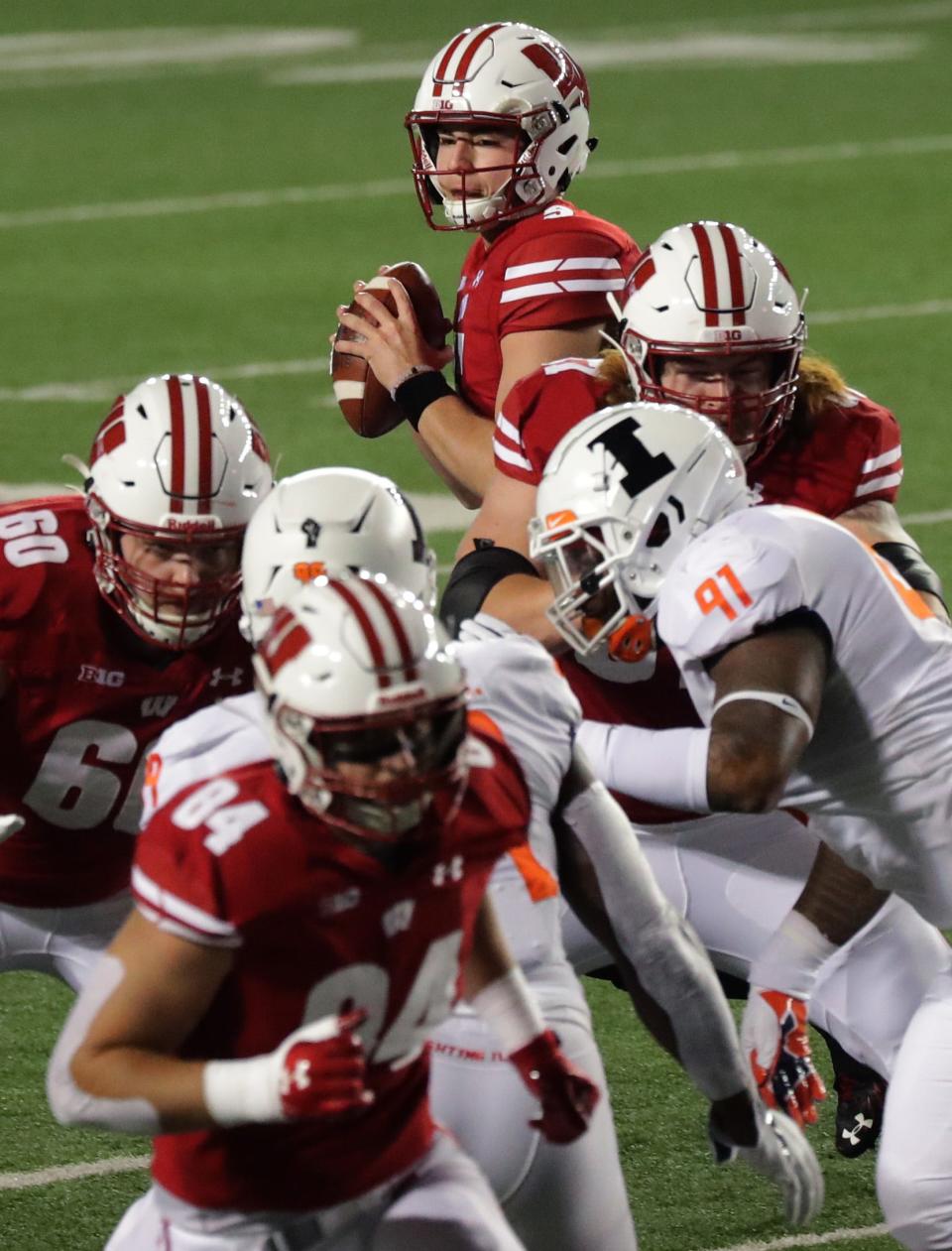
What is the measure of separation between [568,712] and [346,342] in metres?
2.25

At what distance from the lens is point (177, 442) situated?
12.4ft

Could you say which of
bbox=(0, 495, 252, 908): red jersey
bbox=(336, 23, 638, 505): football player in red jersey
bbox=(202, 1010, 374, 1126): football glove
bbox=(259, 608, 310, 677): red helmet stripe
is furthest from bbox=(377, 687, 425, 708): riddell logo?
bbox=(336, 23, 638, 505): football player in red jersey

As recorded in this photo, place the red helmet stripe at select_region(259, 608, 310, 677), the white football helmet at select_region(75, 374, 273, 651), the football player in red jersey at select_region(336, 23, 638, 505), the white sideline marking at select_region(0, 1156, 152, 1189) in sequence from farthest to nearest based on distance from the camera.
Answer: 1. the football player in red jersey at select_region(336, 23, 638, 505)
2. the white sideline marking at select_region(0, 1156, 152, 1189)
3. the white football helmet at select_region(75, 374, 273, 651)
4. the red helmet stripe at select_region(259, 608, 310, 677)

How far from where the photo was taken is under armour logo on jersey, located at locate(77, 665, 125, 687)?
12.4ft

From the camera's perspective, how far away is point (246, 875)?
2.55 meters

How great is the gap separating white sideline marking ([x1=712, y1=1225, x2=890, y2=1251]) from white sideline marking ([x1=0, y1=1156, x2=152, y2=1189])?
1.02m

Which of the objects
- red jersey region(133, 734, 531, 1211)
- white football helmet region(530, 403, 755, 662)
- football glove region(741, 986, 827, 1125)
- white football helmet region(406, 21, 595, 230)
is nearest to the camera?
red jersey region(133, 734, 531, 1211)

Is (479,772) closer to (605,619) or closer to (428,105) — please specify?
(605,619)

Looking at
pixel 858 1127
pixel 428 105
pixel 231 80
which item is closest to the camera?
pixel 858 1127

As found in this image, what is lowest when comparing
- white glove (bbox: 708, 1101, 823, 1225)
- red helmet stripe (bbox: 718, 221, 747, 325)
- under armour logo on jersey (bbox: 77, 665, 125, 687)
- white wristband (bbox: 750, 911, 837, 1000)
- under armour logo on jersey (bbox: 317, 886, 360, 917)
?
white wristband (bbox: 750, 911, 837, 1000)

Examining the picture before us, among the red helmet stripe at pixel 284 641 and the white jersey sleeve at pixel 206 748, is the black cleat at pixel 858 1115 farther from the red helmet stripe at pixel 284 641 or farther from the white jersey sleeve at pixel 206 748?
the red helmet stripe at pixel 284 641

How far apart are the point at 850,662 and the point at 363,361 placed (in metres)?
2.18

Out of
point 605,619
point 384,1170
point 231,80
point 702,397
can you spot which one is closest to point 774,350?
point 702,397

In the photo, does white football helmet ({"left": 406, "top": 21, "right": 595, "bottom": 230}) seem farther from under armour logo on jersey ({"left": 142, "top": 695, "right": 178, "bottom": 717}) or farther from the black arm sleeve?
under armour logo on jersey ({"left": 142, "top": 695, "right": 178, "bottom": 717})
